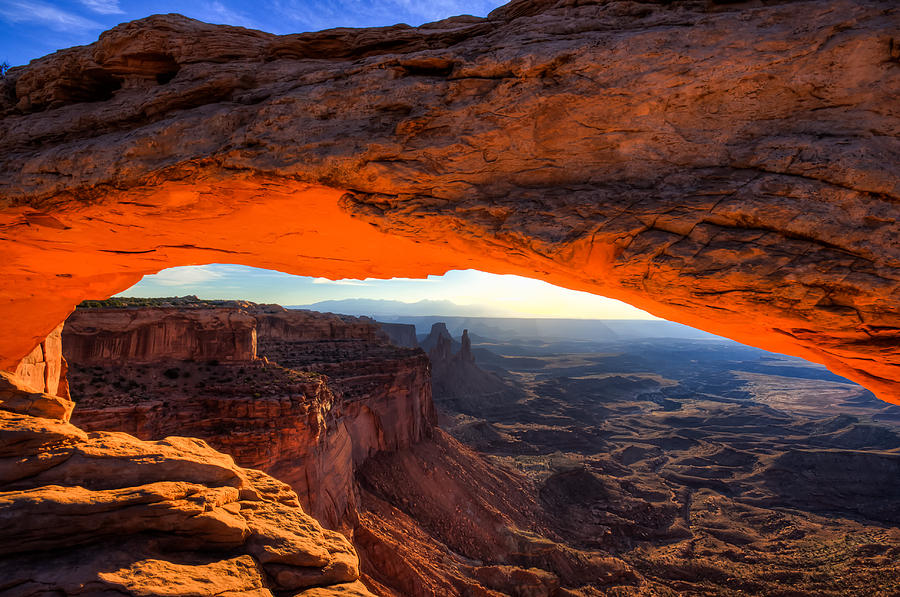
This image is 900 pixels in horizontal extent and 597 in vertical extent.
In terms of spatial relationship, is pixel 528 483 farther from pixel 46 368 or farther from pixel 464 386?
pixel 464 386

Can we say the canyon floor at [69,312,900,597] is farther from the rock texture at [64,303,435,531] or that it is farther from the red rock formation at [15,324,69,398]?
the red rock formation at [15,324,69,398]

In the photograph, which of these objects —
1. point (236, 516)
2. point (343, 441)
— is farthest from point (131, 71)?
point (343, 441)

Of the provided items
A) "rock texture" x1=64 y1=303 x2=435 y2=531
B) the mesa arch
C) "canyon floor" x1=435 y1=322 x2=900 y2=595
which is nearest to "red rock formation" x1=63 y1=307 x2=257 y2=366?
"rock texture" x1=64 y1=303 x2=435 y2=531

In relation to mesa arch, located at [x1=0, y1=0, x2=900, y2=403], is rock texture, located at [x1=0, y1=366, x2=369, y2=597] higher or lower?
lower

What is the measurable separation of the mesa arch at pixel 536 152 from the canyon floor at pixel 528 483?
1050 centimetres

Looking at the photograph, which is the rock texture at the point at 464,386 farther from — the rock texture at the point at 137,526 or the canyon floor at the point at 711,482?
the rock texture at the point at 137,526

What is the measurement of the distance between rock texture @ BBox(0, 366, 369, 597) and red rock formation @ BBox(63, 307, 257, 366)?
1756cm

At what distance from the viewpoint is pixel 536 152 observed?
599cm

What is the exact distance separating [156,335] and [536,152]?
73.5 ft

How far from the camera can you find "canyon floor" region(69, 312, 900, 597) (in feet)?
55.2

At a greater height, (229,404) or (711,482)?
(229,404)

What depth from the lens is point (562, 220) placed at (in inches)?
215

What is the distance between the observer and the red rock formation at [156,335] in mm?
19141

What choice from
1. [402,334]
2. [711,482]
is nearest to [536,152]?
[711,482]
